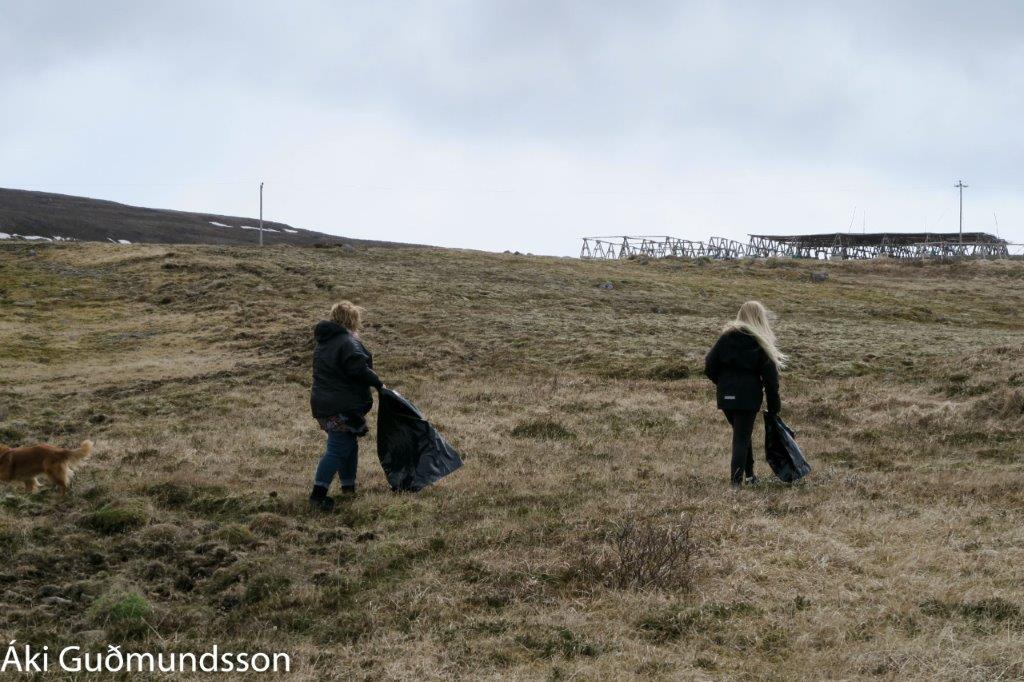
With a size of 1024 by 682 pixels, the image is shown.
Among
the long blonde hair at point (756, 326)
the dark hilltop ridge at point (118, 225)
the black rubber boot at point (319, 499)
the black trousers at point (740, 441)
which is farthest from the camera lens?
the dark hilltop ridge at point (118, 225)

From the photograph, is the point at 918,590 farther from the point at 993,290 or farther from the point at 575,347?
the point at 993,290

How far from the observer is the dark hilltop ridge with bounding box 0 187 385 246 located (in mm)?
57906

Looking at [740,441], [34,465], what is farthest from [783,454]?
[34,465]

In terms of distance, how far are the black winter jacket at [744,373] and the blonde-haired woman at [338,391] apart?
4.17 m

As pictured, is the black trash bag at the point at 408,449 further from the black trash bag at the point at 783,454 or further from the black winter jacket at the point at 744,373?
the black trash bag at the point at 783,454

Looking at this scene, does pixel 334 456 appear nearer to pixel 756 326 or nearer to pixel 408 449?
pixel 408 449

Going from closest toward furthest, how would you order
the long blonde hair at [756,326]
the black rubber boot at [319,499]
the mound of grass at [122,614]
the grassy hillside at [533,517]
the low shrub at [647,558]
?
1. the grassy hillside at [533,517]
2. the mound of grass at [122,614]
3. the low shrub at [647,558]
4. the black rubber boot at [319,499]
5. the long blonde hair at [756,326]

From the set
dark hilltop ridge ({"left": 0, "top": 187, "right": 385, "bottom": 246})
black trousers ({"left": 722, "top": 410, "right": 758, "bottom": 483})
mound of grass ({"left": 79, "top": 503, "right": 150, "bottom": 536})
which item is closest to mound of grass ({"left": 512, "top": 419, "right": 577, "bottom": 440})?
black trousers ({"left": 722, "top": 410, "right": 758, "bottom": 483})

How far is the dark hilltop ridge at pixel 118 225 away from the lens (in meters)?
57.9

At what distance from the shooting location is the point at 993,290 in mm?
43969

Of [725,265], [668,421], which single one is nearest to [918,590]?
[668,421]

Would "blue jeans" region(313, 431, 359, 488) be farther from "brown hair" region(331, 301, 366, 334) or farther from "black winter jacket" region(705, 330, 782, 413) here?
"black winter jacket" region(705, 330, 782, 413)

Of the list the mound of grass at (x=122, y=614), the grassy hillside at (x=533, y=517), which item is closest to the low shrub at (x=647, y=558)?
the grassy hillside at (x=533, y=517)

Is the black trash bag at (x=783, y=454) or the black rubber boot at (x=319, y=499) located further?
the black trash bag at (x=783, y=454)
